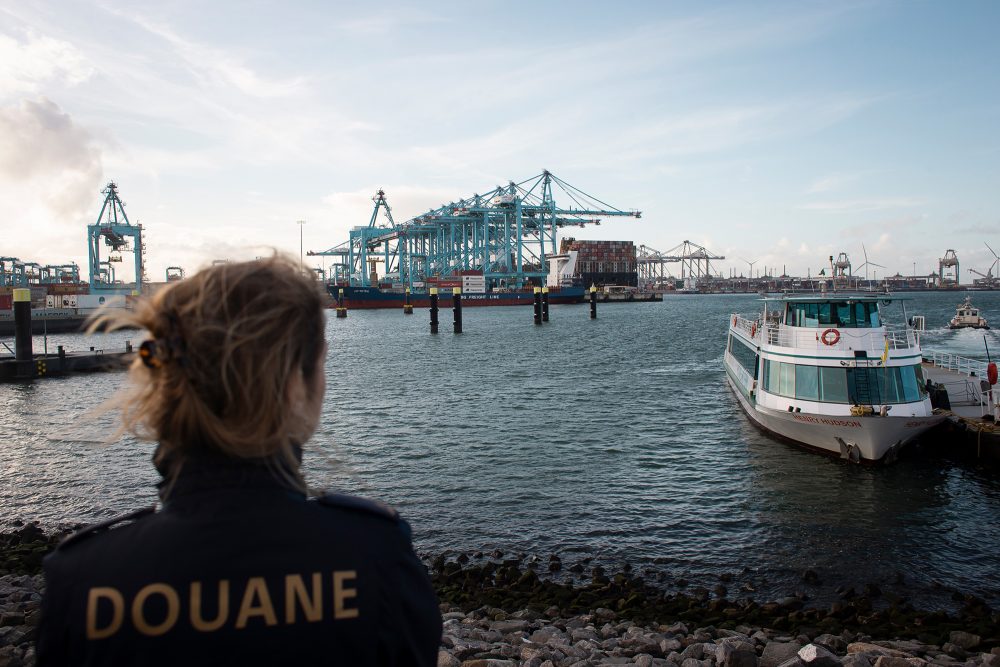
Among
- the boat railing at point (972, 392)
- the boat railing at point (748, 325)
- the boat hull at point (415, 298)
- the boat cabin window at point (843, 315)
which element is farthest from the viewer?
the boat hull at point (415, 298)

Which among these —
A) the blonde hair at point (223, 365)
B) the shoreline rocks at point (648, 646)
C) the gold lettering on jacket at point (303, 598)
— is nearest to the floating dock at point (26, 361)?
the shoreline rocks at point (648, 646)

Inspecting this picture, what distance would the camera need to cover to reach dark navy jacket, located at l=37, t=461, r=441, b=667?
150 cm

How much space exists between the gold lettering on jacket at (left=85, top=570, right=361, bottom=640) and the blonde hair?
0.25m

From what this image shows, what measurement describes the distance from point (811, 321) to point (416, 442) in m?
11.4

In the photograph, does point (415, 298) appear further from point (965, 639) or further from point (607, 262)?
point (965, 639)

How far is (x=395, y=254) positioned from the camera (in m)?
135

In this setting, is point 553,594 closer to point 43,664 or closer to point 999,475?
point 43,664

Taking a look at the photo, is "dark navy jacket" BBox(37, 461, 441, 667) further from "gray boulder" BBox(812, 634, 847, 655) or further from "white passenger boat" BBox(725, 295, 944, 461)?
"white passenger boat" BBox(725, 295, 944, 461)

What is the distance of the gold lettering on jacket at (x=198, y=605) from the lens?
4.92 ft

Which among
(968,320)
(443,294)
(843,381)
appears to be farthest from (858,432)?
(443,294)

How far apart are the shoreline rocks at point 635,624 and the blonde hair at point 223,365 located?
6.07 meters

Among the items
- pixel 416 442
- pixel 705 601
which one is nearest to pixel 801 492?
pixel 705 601

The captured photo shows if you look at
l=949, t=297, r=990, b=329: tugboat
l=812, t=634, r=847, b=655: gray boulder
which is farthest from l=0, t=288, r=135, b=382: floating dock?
l=949, t=297, r=990, b=329: tugboat

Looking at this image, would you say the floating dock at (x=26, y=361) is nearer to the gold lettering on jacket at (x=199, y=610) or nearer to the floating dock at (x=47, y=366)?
the floating dock at (x=47, y=366)
